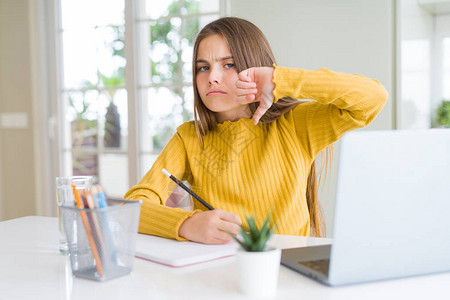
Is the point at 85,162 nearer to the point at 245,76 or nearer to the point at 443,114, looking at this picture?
the point at 443,114

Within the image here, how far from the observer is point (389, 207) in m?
0.70

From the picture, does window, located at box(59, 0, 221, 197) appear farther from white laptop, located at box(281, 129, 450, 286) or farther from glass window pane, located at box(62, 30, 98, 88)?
white laptop, located at box(281, 129, 450, 286)

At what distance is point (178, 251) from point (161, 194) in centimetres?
40

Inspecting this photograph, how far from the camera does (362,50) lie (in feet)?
8.19

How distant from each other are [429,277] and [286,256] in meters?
0.23

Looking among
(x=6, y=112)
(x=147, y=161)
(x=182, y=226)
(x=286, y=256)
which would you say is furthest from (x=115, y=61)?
(x=286, y=256)

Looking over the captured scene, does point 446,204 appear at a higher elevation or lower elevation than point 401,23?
lower

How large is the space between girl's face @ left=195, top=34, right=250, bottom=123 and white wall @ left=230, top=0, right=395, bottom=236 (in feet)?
4.31

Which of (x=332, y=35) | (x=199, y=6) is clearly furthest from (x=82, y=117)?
(x=332, y=35)

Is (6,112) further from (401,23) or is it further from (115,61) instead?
(401,23)

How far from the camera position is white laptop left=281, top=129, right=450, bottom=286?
2.21ft

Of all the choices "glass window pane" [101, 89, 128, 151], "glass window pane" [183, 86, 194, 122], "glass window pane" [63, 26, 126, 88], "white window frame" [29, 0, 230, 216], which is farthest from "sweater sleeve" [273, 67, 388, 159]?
"white window frame" [29, 0, 230, 216]

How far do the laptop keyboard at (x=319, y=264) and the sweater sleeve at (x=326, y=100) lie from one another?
423mm

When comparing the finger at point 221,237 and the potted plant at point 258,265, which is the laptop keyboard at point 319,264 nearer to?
the potted plant at point 258,265
